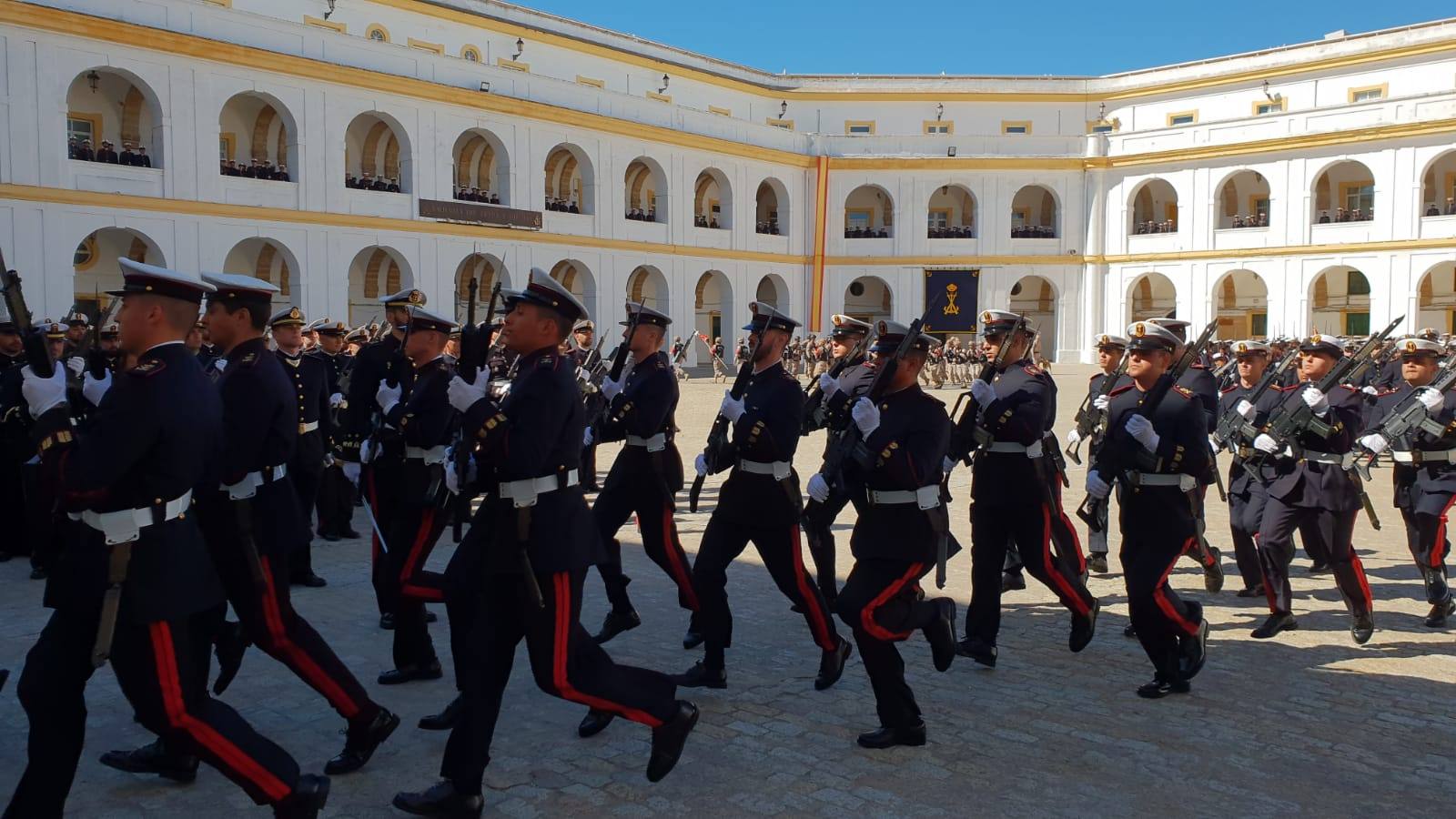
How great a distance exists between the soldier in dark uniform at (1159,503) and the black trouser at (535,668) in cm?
265

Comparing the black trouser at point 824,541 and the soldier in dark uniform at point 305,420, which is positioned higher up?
the soldier in dark uniform at point 305,420

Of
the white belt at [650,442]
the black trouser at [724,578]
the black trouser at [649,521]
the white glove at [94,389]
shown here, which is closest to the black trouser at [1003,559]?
the black trouser at [724,578]

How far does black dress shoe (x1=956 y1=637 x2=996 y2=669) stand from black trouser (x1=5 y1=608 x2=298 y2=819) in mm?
3665

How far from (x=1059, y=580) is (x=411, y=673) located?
3.49 m

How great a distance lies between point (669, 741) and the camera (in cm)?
449

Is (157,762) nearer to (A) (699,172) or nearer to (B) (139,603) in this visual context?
(B) (139,603)

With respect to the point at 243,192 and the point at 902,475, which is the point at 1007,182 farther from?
the point at 902,475

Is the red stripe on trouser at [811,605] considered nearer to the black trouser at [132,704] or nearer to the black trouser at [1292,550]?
the black trouser at [132,704]

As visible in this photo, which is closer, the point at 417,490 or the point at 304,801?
the point at 304,801

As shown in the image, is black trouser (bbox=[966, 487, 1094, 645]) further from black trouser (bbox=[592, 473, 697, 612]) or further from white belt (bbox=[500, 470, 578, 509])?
white belt (bbox=[500, 470, 578, 509])

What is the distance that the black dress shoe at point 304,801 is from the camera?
3830 mm

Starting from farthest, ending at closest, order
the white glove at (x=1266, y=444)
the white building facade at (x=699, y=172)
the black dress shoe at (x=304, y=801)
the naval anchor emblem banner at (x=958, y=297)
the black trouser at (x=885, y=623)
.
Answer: the naval anchor emblem banner at (x=958, y=297)
the white building facade at (x=699, y=172)
the white glove at (x=1266, y=444)
the black trouser at (x=885, y=623)
the black dress shoe at (x=304, y=801)

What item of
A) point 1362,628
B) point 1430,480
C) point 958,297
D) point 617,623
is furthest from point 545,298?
point 958,297

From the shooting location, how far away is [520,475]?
4.39 m
